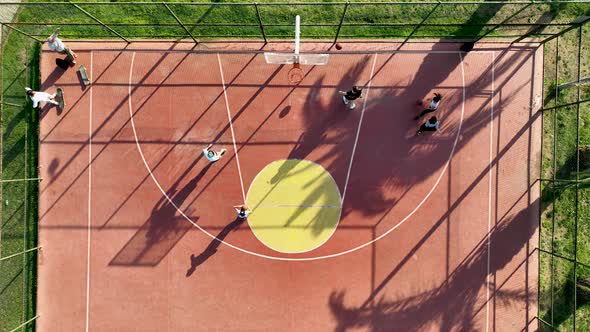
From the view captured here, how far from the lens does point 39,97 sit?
1057 cm

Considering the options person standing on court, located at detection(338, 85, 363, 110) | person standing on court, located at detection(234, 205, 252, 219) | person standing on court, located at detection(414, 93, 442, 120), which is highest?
person standing on court, located at detection(338, 85, 363, 110)

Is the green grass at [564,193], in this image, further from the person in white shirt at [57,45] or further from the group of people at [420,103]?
the person in white shirt at [57,45]

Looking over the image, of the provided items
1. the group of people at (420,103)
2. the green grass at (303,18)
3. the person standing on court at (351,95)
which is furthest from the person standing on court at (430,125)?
the green grass at (303,18)

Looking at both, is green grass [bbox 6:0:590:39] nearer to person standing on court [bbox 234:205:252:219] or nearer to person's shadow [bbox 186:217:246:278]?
person standing on court [bbox 234:205:252:219]

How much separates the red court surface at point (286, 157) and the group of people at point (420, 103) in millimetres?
234

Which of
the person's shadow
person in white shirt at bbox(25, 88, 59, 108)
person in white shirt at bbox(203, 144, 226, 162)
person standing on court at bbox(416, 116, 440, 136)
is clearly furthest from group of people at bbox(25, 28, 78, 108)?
person standing on court at bbox(416, 116, 440, 136)

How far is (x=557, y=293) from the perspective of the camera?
10.7 m

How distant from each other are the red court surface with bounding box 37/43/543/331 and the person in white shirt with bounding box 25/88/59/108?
0.40m

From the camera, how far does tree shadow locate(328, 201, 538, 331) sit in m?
10.8

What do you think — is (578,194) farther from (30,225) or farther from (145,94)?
(30,225)

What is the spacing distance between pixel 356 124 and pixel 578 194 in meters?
6.94

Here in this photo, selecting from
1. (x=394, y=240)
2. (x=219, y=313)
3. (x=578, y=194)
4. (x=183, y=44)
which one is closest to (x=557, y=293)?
(x=578, y=194)

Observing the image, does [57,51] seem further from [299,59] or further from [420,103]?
[420,103]

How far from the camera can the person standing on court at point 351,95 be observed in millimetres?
10469
